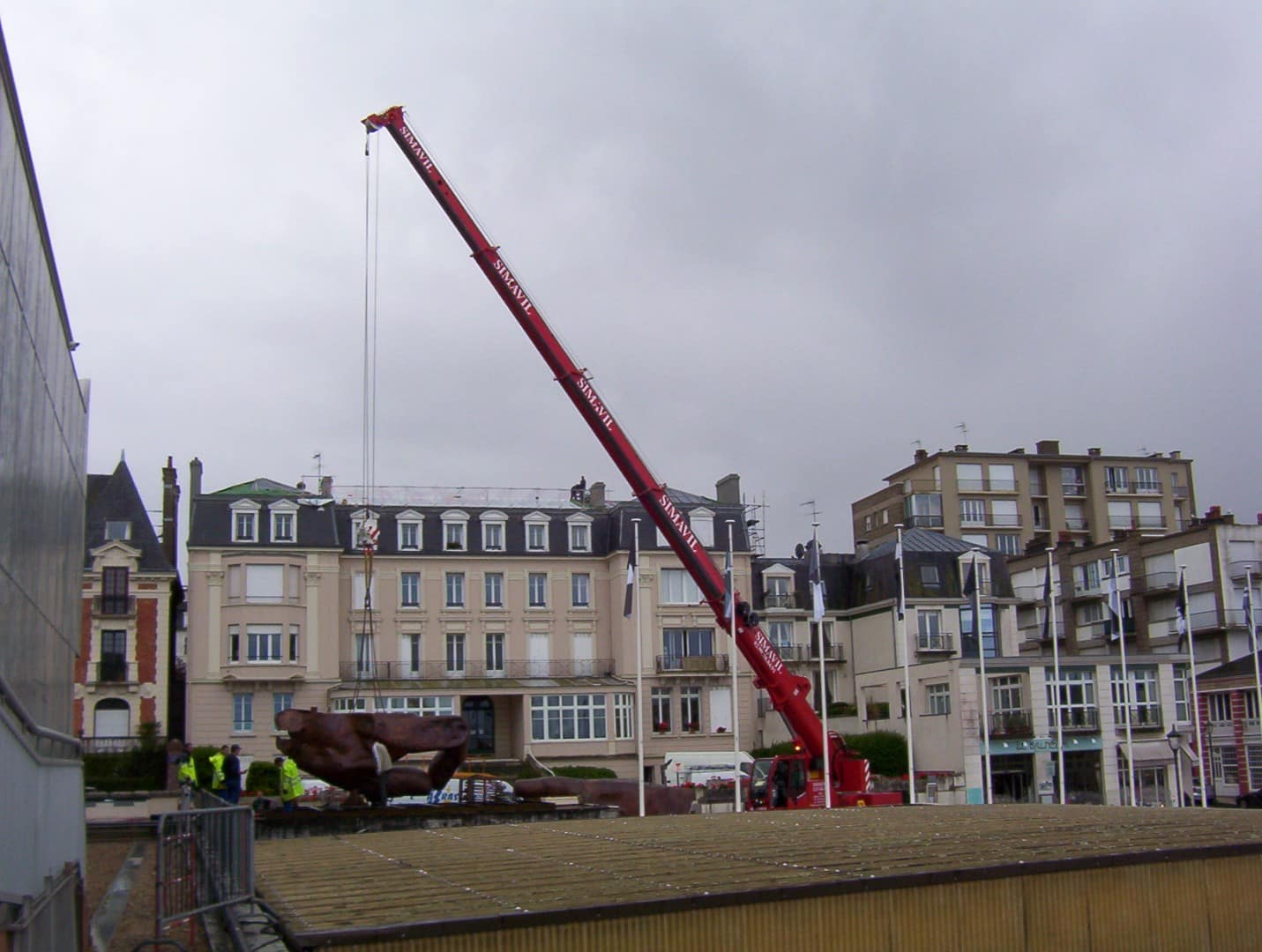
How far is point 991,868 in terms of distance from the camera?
13.5 metres

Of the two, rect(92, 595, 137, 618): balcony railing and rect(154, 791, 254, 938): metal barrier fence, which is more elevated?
rect(92, 595, 137, 618): balcony railing

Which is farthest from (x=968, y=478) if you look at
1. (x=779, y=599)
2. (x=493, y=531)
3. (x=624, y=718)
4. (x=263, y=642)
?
(x=263, y=642)

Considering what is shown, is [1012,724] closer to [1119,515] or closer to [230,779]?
[230,779]

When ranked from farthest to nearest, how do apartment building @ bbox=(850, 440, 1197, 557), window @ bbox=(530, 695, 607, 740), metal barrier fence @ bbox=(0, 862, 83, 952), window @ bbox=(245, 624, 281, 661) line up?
apartment building @ bbox=(850, 440, 1197, 557) < window @ bbox=(530, 695, 607, 740) < window @ bbox=(245, 624, 281, 661) < metal barrier fence @ bbox=(0, 862, 83, 952)

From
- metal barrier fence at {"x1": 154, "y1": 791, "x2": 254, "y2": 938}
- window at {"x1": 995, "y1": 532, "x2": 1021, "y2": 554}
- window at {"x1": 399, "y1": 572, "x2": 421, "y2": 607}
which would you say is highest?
window at {"x1": 995, "y1": 532, "x2": 1021, "y2": 554}

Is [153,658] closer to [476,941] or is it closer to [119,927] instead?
[119,927]

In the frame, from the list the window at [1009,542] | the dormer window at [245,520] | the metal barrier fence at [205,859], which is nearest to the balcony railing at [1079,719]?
the dormer window at [245,520]

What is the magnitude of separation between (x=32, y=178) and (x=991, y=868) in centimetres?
1087

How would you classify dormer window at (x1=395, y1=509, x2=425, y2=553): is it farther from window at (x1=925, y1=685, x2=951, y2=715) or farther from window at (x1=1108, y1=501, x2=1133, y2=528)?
window at (x1=1108, y1=501, x2=1133, y2=528)

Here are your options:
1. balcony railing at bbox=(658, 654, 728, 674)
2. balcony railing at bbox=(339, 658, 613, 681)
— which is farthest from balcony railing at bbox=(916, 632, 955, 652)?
balcony railing at bbox=(339, 658, 613, 681)

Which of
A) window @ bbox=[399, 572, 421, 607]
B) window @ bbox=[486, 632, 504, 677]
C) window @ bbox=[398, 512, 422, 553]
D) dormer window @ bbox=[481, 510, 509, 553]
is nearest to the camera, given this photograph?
window @ bbox=[399, 572, 421, 607]

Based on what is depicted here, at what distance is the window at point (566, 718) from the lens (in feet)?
193

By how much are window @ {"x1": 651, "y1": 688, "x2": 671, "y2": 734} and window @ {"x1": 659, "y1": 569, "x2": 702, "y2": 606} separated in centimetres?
402

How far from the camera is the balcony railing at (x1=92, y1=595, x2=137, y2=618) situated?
186 ft
